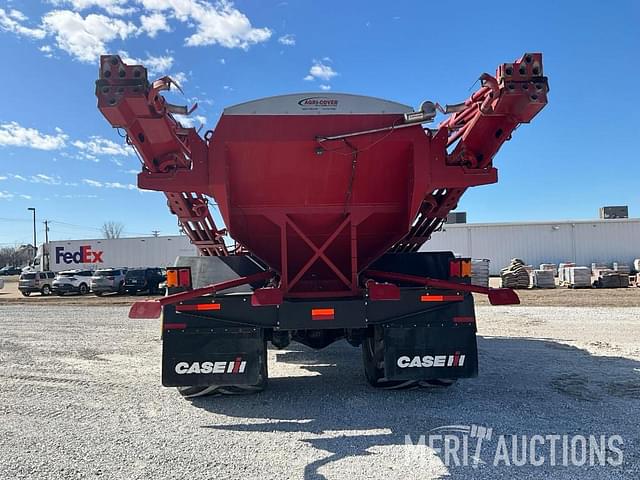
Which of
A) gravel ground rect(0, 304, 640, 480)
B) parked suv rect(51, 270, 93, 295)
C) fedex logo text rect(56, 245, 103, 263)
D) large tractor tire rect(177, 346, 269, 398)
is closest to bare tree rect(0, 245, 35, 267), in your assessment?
fedex logo text rect(56, 245, 103, 263)

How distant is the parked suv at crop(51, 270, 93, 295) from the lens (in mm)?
29594

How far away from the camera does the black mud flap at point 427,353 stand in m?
5.16

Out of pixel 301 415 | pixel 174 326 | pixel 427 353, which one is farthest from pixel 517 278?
pixel 174 326

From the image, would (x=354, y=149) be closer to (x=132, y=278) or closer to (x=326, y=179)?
(x=326, y=179)

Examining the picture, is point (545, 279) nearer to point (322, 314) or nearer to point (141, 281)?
point (141, 281)

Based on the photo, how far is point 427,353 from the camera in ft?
17.0

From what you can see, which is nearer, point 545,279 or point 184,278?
point 184,278

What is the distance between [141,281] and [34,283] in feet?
26.7

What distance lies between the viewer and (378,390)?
5.69 m

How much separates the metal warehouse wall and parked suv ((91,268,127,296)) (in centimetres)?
1922

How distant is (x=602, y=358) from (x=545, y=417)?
3.32 meters

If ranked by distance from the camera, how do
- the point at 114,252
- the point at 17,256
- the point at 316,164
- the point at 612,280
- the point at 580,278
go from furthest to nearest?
1. the point at 17,256
2. the point at 114,252
3. the point at 580,278
4. the point at 612,280
5. the point at 316,164

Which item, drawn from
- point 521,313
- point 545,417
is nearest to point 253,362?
point 545,417

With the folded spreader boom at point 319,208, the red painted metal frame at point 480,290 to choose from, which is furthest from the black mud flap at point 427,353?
the red painted metal frame at point 480,290
